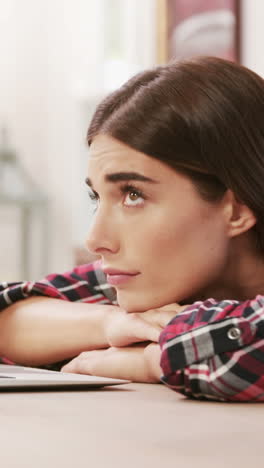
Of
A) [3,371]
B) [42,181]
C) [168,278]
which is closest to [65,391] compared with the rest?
[3,371]

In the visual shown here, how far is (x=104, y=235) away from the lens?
1066 millimetres

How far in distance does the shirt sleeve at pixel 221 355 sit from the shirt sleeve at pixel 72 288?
0.49m

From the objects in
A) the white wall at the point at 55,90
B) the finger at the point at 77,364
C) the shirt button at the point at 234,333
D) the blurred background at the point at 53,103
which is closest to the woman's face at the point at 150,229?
the finger at the point at 77,364

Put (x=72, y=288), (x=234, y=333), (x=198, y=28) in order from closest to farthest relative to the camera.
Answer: (x=234, y=333) < (x=72, y=288) < (x=198, y=28)

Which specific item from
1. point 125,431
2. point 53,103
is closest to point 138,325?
point 125,431

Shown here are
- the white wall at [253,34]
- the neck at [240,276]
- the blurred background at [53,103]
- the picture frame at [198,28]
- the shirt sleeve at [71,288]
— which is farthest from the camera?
the blurred background at [53,103]

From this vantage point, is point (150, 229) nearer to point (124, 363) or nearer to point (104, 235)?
point (104, 235)

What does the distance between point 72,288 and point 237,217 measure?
38 cm

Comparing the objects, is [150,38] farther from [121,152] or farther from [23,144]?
[121,152]

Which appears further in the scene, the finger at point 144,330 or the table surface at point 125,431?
the finger at point 144,330

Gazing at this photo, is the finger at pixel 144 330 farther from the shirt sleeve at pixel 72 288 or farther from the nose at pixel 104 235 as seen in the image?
the shirt sleeve at pixel 72 288

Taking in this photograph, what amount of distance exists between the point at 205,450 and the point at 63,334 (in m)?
0.69

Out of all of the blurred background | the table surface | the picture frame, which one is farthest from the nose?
the blurred background

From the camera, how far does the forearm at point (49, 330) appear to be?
121 centimetres
